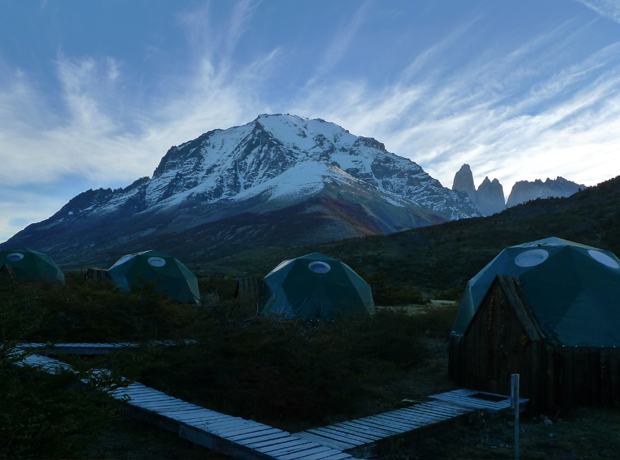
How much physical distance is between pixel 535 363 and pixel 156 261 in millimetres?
16493

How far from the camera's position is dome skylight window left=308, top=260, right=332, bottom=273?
15453 millimetres

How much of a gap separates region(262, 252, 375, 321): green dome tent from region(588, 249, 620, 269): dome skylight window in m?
5.74

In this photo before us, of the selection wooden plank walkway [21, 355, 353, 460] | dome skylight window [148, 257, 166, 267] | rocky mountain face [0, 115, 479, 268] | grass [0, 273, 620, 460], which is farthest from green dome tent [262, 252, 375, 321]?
rocky mountain face [0, 115, 479, 268]

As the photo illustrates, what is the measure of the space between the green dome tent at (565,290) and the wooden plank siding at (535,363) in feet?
0.94

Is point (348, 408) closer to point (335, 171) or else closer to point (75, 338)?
point (75, 338)

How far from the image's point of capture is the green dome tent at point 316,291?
46.8 feet

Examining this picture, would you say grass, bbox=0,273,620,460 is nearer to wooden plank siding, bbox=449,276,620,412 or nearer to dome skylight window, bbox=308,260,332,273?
wooden plank siding, bbox=449,276,620,412

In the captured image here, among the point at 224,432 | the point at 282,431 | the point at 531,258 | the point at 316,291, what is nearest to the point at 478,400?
the point at 531,258

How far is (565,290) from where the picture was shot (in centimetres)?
873

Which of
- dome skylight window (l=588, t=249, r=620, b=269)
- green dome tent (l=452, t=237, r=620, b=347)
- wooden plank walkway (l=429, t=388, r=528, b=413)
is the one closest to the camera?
wooden plank walkway (l=429, t=388, r=528, b=413)

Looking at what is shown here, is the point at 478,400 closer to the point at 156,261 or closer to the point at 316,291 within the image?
the point at 316,291

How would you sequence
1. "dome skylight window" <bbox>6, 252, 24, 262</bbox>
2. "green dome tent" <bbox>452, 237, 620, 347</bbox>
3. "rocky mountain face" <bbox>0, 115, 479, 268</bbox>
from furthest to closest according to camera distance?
1. "rocky mountain face" <bbox>0, 115, 479, 268</bbox>
2. "dome skylight window" <bbox>6, 252, 24, 262</bbox>
3. "green dome tent" <bbox>452, 237, 620, 347</bbox>

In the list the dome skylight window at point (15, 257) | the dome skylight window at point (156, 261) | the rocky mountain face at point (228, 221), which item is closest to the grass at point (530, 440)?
the dome skylight window at point (156, 261)

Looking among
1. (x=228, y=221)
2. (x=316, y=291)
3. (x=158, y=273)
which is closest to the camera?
(x=316, y=291)
